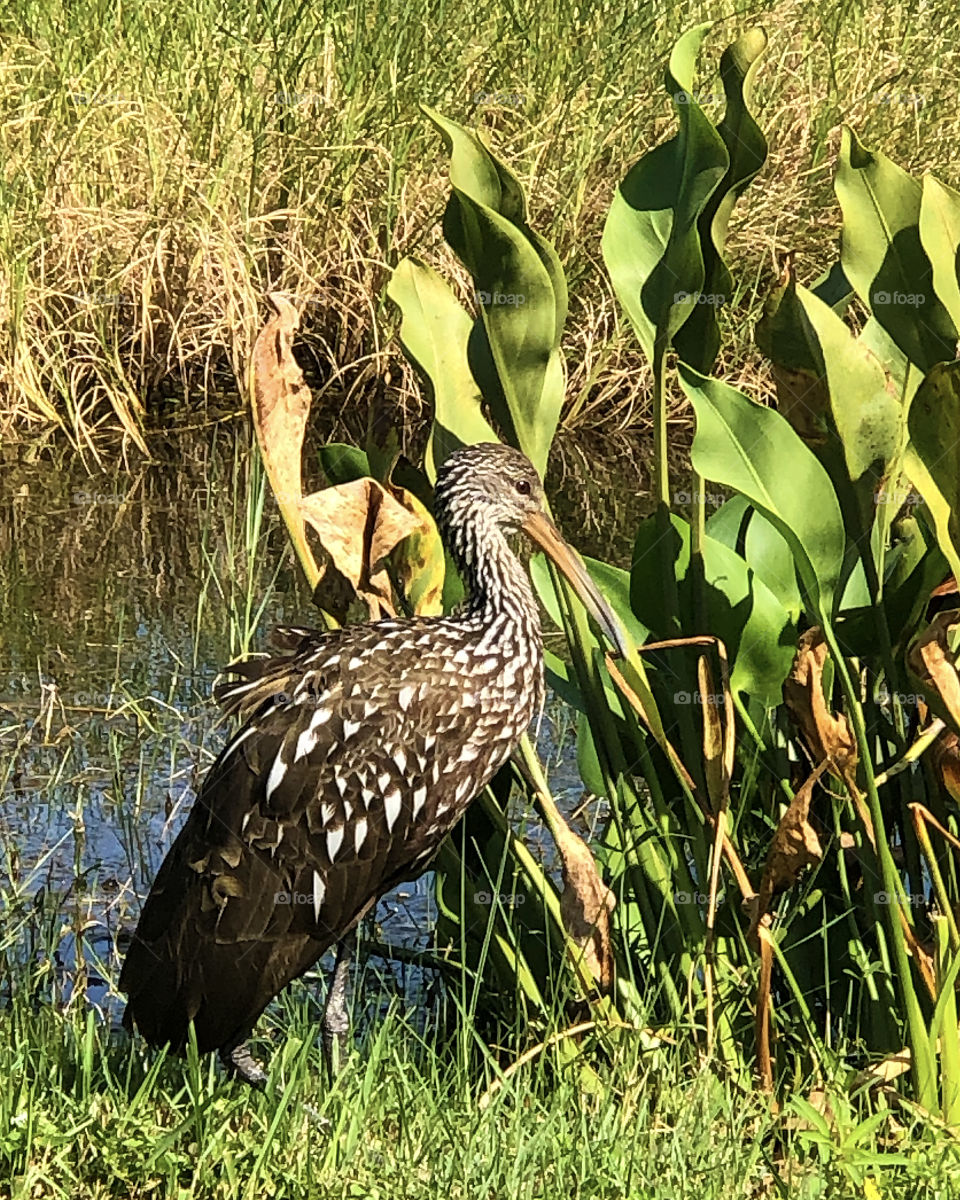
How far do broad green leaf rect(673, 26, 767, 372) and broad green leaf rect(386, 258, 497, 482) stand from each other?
0.49 metres

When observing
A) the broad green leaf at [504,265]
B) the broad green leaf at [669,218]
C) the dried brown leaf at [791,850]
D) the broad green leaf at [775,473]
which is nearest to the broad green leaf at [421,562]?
the broad green leaf at [504,265]

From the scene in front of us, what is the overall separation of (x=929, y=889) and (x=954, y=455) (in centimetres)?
172

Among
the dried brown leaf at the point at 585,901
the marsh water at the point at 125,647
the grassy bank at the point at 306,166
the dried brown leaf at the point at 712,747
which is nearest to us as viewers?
the dried brown leaf at the point at 712,747

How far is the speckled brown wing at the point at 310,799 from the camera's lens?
4145 millimetres

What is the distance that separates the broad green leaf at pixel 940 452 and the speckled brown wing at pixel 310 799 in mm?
999

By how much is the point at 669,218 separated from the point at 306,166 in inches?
223

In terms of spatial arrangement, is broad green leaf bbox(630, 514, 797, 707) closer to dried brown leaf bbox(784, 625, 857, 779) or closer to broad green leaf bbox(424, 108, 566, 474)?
dried brown leaf bbox(784, 625, 857, 779)

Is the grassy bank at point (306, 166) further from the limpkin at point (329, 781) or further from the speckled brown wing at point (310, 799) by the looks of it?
the speckled brown wing at point (310, 799)

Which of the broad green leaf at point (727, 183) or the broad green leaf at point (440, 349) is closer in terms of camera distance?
the broad green leaf at point (727, 183)

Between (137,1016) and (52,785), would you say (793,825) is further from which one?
(52,785)

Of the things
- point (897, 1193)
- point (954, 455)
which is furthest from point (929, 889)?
point (954, 455)

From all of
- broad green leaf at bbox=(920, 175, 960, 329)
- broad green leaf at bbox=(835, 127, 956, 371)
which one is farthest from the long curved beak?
broad green leaf at bbox=(920, 175, 960, 329)

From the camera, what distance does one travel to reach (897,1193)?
3.64m

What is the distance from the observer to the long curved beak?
401 cm
